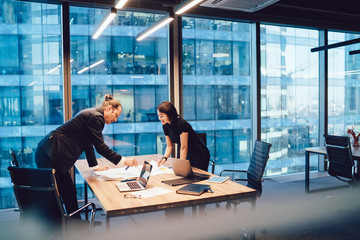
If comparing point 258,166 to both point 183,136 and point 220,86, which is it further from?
point 220,86

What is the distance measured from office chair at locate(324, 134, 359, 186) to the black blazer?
3.09 m

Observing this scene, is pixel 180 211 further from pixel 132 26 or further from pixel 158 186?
pixel 132 26

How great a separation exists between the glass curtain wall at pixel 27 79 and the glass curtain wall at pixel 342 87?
5540 millimetres

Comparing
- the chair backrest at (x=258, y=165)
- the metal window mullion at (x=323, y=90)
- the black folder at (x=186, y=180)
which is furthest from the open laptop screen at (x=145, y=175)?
the metal window mullion at (x=323, y=90)

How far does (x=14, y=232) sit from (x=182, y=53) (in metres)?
3.59

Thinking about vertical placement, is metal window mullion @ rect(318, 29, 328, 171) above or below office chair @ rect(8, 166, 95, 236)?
above

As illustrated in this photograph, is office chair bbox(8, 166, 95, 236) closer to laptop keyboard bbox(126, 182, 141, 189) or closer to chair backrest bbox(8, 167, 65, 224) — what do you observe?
chair backrest bbox(8, 167, 65, 224)

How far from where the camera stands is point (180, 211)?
10.4ft

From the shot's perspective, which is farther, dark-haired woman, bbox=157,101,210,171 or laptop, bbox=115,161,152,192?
dark-haired woman, bbox=157,101,210,171

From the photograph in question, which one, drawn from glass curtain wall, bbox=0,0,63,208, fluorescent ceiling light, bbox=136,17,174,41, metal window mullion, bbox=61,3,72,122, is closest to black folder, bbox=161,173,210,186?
fluorescent ceiling light, bbox=136,17,174,41

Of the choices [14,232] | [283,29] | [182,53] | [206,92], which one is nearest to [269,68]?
[283,29]

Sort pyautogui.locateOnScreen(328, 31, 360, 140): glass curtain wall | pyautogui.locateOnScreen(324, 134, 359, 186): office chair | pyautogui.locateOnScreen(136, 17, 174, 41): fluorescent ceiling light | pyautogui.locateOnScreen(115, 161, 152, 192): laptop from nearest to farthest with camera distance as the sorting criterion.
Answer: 1. pyautogui.locateOnScreen(115, 161, 152, 192): laptop
2. pyautogui.locateOnScreen(136, 17, 174, 41): fluorescent ceiling light
3. pyautogui.locateOnScreen(324, 134, 359, 186): office chair
4. pyautogui.locateOnScreen(328, 31, 360, 140): glass curtain wall

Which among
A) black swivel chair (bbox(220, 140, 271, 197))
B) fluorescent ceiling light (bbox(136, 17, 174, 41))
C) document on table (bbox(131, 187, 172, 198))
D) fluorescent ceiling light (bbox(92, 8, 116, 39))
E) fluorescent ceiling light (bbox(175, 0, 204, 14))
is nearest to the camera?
document on table (bbox(131, 187, 172, 198))

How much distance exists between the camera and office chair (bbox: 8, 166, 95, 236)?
1.96 metres
